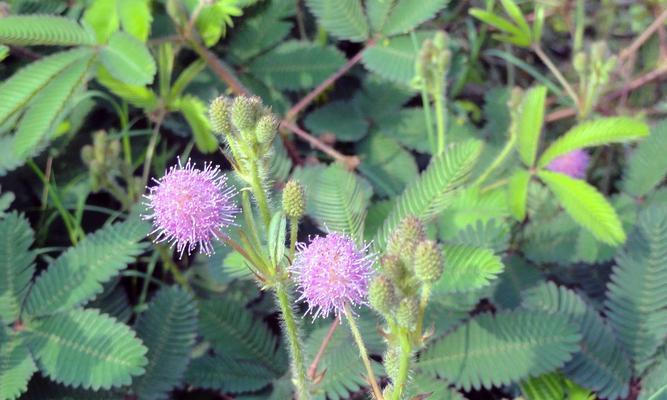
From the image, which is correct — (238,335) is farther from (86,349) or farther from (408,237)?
(408,237)

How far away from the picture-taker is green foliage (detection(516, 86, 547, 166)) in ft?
7.44

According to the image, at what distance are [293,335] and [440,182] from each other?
2.02 feet

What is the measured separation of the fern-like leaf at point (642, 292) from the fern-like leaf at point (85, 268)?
4.35 feet

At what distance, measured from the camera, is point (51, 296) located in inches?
74.8

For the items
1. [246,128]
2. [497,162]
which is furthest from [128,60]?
[497,162]

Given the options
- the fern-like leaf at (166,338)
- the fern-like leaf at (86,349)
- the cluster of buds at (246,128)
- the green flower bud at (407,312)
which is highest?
the cluster of buds at (246,128)

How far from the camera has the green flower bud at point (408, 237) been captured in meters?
1.34

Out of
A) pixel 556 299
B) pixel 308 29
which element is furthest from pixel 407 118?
pixel 556 299

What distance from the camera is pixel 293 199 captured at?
4.76ft

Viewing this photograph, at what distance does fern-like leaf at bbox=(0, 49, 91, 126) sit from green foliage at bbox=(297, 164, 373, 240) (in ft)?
2.96

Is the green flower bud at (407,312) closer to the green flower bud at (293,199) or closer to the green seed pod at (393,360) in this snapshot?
the green seed pod at (393,360)

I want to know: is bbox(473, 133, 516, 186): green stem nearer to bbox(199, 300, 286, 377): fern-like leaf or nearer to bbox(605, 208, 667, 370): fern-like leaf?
bbox(605, 208, 667, 370): fern-like leaf

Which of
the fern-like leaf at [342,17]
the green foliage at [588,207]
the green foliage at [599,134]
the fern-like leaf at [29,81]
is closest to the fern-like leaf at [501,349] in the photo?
the green foliage at [588,207]

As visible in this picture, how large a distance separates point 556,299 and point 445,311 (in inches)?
12.3
